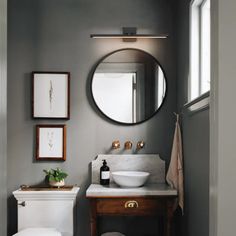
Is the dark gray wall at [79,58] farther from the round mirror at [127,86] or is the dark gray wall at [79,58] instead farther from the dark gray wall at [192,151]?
the dark gray wall at [192,151]

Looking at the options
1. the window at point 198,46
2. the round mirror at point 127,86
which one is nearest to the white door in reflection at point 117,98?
the round mirror at point 127,86

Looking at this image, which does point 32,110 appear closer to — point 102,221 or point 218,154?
point 102,221

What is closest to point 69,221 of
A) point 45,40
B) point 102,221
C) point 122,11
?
point 102,221

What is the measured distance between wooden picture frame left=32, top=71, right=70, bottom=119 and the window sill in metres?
1.14

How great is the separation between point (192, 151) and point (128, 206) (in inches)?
26.2

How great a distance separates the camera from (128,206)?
3004mm

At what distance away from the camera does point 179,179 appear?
312 cm

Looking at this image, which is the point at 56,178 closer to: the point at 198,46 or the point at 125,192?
the point at 125,192

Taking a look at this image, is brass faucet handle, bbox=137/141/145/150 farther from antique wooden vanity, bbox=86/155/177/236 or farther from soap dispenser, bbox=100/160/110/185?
antique wooden vanity, bbox=86/155/177/236

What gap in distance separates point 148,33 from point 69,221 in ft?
6.01

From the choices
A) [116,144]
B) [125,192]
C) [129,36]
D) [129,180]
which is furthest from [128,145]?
[129,36]

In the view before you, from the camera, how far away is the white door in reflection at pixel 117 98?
139 inches

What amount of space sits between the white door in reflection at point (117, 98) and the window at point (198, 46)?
2.37 feet

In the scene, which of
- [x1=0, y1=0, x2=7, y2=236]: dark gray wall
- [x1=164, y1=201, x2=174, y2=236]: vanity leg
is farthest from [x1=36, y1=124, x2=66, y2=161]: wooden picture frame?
[x1=0, y1=0, x2=7, y2=236]: dark gray wall
